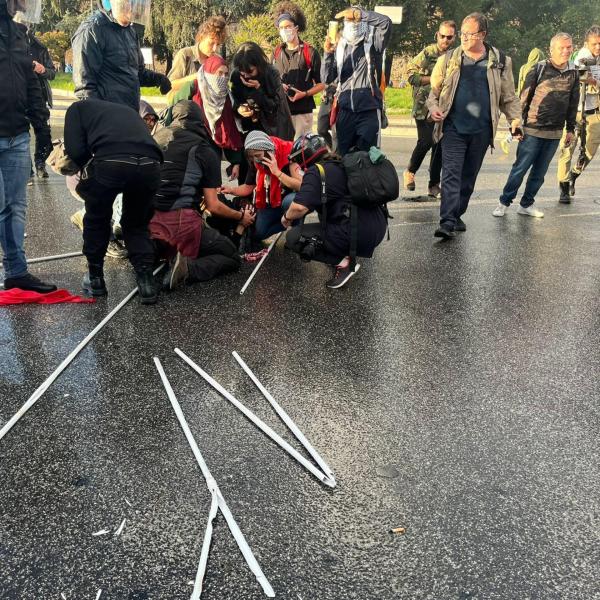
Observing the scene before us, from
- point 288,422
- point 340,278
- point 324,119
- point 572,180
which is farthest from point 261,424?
point 572,180

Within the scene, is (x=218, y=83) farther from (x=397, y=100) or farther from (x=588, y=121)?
(x=397, y=100)

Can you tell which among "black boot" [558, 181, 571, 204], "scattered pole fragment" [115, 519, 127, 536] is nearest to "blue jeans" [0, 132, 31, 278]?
"scattered pole fragment" [115, 519, 127, 536]

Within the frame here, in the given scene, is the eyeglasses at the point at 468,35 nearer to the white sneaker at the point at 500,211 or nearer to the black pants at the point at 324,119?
the white sneaker at the point at 500,211

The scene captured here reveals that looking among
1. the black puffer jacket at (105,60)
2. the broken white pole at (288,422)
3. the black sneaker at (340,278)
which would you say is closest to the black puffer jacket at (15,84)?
the black puffer jacket at (105,60)

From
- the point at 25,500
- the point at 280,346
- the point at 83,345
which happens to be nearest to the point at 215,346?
the point at 280,346

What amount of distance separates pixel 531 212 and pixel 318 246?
11.0ft

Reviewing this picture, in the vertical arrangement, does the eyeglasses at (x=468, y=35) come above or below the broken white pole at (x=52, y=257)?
above

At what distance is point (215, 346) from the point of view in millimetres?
3850

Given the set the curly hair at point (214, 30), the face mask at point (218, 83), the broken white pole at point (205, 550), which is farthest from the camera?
the curly hair at point (214, 30)

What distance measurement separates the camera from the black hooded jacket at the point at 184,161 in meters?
4.59

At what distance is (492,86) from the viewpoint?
591 centimetres

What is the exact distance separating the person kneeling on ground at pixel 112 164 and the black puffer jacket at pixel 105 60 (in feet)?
3.41

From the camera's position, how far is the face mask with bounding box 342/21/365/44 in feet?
22.0

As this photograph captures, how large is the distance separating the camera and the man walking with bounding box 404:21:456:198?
3239mm
